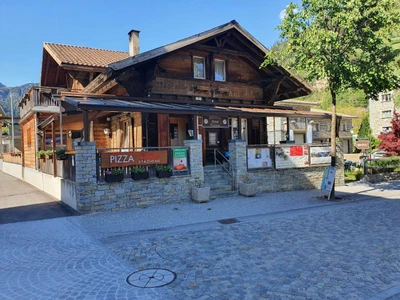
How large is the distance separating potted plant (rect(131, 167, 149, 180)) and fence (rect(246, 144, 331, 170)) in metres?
4.59

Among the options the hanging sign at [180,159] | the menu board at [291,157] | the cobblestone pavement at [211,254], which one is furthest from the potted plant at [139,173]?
the menu board at [291,157]

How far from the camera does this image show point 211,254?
5625 mm

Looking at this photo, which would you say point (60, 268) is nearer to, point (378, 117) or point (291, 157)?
point (291, 157)

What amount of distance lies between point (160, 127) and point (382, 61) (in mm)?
8912

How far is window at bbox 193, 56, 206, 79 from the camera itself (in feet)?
49.6

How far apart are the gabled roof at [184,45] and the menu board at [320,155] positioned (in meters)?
5.56

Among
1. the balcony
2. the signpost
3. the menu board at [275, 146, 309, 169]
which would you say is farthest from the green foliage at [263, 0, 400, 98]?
the balcony

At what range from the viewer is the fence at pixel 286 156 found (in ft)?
42.3

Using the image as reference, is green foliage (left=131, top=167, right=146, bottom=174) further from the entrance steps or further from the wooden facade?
the entrance steps

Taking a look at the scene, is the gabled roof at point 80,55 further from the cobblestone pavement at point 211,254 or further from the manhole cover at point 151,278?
the manhole cover at point 151,278

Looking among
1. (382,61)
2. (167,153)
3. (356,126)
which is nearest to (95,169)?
(167,153)

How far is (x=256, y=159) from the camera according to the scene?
1293 cm

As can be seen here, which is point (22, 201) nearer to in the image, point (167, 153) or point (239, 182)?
point (167, 153)

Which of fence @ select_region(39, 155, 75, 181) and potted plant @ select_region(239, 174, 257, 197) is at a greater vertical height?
fence @ select_region(39, 155, 75, 181)
